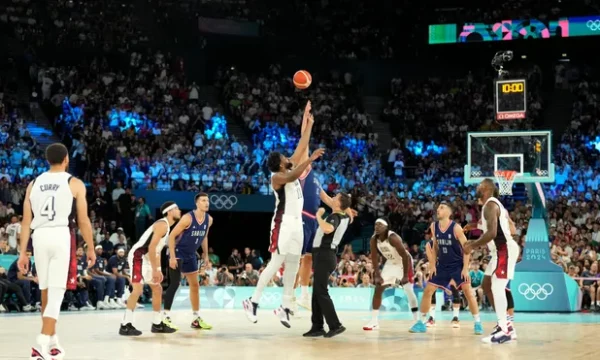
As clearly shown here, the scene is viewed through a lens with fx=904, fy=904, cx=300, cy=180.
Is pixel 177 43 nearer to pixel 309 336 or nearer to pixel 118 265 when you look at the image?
pixel 118 265

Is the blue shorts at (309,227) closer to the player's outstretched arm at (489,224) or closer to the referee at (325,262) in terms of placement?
the referee at (325,262)

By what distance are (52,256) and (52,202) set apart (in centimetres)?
51

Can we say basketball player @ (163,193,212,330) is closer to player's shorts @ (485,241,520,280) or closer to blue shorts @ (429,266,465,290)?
blue shorts @ (429,266,465,290)

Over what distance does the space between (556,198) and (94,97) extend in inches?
595

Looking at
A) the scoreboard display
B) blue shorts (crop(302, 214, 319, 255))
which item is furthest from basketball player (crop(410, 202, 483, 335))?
the scoreboard display

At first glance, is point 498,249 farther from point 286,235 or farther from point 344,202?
point 286,235

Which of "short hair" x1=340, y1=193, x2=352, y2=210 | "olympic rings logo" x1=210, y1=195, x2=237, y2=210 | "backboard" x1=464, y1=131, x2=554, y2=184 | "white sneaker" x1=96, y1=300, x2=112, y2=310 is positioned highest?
"backboard" x1=464, y1=131, x2=554, y2=184

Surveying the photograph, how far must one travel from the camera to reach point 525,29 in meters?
33.7

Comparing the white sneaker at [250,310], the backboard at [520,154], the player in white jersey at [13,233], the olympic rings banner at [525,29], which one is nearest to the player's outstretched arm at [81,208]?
the white sneaker at [250,310]

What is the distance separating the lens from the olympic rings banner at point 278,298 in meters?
21.6

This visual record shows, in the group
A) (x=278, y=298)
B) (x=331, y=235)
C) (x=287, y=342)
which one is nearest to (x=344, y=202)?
(x=331, y=235)

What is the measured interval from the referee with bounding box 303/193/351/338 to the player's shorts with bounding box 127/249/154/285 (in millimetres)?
2668

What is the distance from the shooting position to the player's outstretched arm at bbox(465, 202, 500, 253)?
1173cm

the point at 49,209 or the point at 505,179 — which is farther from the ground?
the point at 505,179
